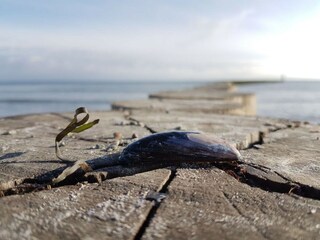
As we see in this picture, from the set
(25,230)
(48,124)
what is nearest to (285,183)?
(25,230)

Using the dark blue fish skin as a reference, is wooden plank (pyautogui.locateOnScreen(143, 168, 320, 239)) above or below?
below

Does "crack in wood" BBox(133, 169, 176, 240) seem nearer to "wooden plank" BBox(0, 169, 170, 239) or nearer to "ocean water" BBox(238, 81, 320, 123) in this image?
"wooden plank" BBox(0, 169, 170, 239)

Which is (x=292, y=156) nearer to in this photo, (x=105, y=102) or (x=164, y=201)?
(x=164, y=201)

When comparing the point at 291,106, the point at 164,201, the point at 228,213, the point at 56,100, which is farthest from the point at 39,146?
the point at 56,100

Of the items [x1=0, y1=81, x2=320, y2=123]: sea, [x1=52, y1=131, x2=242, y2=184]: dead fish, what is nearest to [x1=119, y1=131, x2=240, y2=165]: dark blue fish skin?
[x1=52, y1=131, x2=242, y2=184]: dead fish

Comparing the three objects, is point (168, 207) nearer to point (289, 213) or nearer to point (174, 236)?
point (174, 236)
